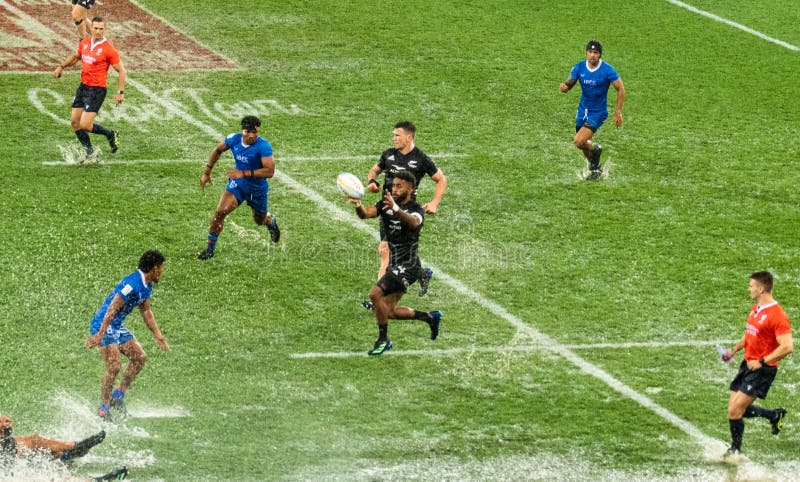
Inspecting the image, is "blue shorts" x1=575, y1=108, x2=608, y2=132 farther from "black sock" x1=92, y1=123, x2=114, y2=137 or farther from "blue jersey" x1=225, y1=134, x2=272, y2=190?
"black sock" x1=92, y1=123, x2=114, y2=137

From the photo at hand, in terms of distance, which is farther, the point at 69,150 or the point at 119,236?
the point at 69,150

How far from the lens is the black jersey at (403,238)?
16578 millimetres

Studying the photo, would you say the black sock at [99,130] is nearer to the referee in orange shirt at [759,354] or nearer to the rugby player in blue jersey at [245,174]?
the rugby player in blue jersey at [245,174]

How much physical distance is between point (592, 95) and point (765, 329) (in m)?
9.45

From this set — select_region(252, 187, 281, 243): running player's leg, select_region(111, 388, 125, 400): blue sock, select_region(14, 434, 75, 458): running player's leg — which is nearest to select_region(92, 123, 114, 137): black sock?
select_region(252, 187, 281, 243): running player's leg

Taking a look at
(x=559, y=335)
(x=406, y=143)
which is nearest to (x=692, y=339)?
(x=559, y=335)

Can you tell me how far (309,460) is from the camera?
570 inches

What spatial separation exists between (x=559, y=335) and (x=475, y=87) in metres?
10.9

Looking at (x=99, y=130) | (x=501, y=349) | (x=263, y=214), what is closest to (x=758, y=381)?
(x=501, y=349)

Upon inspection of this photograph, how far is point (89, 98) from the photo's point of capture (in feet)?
75.4

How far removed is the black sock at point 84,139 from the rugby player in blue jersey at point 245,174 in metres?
4.15

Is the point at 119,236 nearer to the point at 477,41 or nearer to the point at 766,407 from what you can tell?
the point at 766,407

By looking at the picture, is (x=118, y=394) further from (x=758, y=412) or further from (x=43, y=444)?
(x=758, y=412)

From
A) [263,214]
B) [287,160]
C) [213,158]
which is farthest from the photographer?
[287,160]
